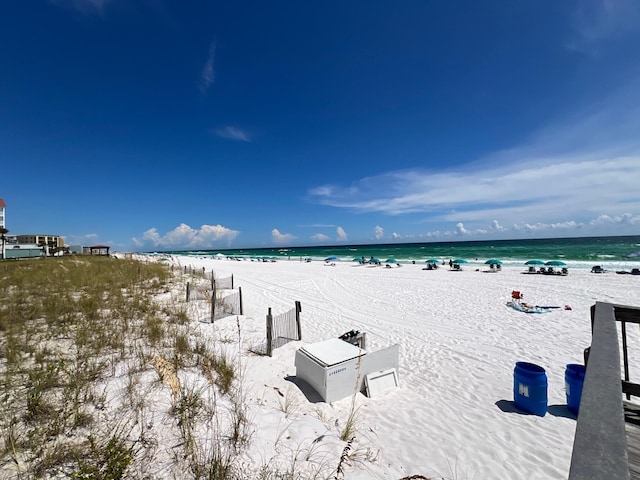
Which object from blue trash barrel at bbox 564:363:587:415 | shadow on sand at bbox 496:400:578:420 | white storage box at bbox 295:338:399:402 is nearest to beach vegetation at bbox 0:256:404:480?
white storage box at bbox 295:338:399:402

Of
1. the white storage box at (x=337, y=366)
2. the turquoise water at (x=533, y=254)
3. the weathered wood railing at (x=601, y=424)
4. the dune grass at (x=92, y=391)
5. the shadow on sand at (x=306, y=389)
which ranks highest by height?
the weathered wood railing at (x=601, y=424)

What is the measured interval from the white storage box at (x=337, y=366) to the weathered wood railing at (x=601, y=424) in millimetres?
3744

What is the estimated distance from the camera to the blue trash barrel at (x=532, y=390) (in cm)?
469

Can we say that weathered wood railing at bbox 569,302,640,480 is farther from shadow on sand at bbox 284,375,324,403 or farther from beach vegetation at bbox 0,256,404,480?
shadow on sand at bbox 284,375,324,403

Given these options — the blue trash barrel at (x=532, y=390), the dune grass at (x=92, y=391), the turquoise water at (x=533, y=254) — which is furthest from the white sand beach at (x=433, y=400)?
the turquoise water at (x=533, y=254)

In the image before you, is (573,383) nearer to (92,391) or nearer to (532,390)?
(532,390)

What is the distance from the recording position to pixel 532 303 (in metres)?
13.6

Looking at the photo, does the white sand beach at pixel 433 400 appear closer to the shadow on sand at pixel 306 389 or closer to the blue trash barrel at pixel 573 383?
the shadow on sand at pixel 306 389

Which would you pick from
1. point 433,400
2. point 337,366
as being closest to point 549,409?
point 433,400

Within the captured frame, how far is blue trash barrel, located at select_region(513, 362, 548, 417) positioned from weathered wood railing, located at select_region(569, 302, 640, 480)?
367 centimetres

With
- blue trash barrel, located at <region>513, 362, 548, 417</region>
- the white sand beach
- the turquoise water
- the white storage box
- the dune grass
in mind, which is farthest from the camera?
the turquoise water

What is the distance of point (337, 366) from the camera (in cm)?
505

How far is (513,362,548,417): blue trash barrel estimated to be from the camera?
4691 mm

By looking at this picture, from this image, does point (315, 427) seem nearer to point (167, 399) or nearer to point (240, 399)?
point (240, 399)
